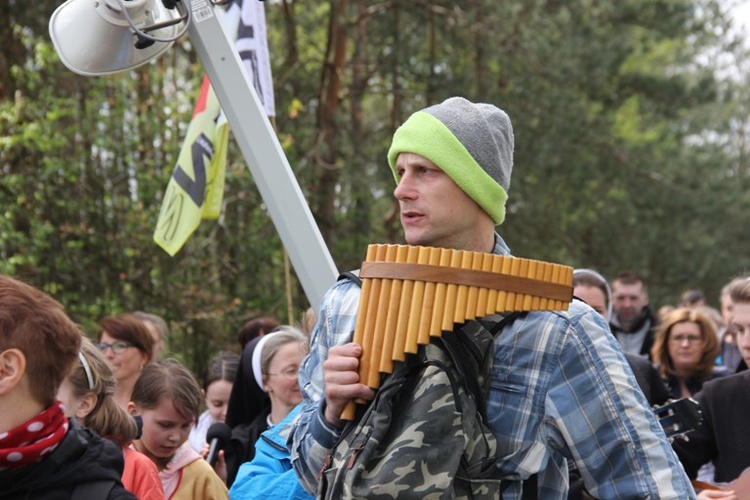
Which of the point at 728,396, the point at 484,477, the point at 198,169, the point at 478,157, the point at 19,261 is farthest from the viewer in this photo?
the point at 19,261

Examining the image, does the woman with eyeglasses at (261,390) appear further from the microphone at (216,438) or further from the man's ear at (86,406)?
the man's ear at (86,406)

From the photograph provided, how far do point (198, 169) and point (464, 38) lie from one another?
43.6 feet

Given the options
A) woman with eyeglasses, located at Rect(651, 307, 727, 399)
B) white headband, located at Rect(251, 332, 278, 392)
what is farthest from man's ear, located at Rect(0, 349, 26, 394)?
woman with eyeglasses, located at Rect(651, 307, 727, 399)

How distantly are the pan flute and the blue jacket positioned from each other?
6.08ft

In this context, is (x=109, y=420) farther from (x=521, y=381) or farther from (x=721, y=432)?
(x=721, y=432)

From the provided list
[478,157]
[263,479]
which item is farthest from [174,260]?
[478,157]

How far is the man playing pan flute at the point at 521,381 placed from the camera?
8.96 ft

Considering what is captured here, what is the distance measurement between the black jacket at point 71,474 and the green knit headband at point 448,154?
3.55ft

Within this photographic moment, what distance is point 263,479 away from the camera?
15.2 ft

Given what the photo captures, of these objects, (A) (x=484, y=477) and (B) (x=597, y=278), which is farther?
(B) (x=597, y=278)

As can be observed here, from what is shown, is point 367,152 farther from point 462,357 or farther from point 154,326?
point 462,357

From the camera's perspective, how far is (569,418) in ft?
9.08

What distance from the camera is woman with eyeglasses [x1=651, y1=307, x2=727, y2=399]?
7.93m

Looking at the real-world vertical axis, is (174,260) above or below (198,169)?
below
